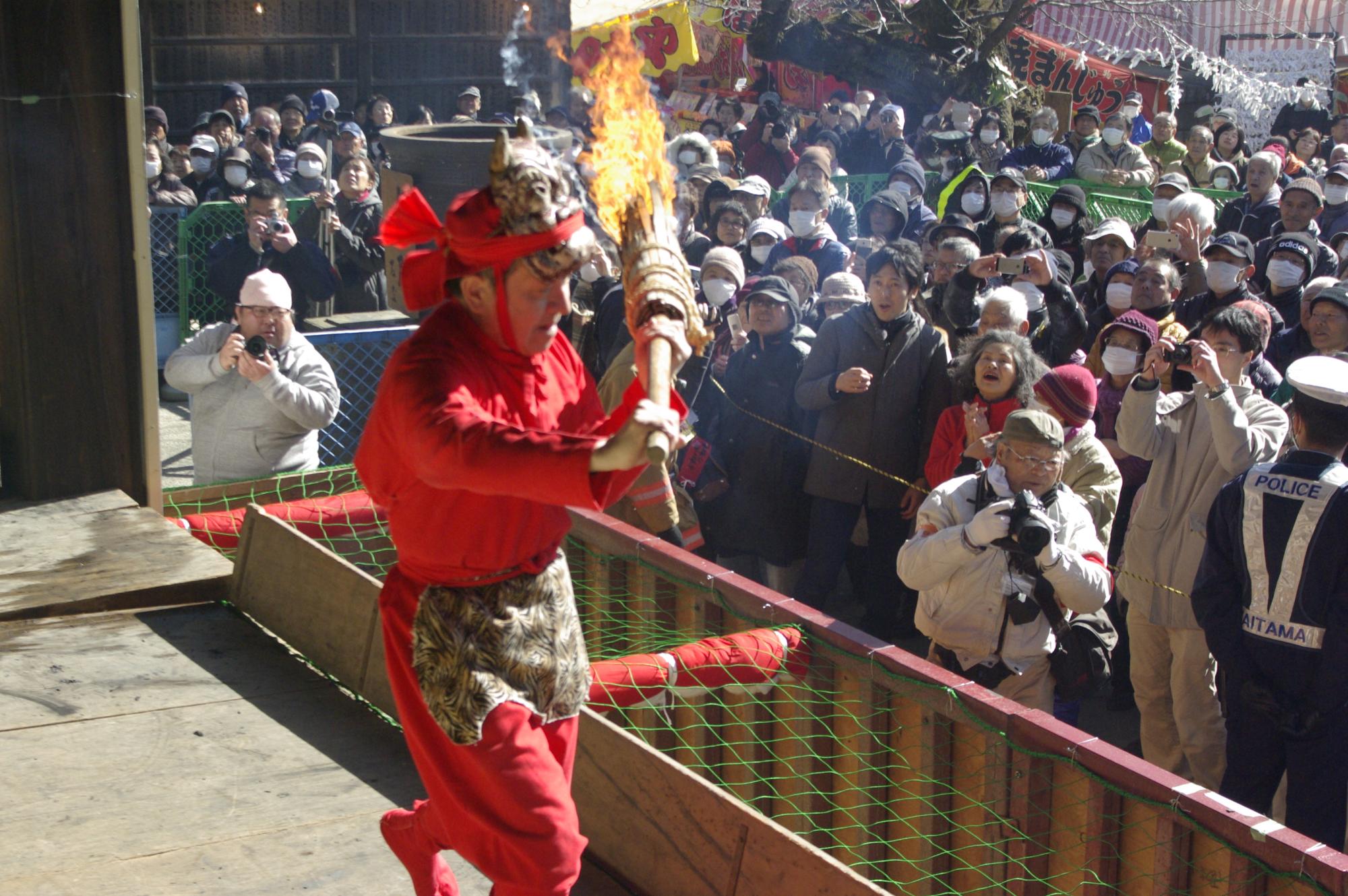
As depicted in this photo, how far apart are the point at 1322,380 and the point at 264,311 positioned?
4.14 m

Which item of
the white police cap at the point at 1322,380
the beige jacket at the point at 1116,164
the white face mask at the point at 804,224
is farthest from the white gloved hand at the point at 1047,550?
the beige jacket at the point at 1116,164

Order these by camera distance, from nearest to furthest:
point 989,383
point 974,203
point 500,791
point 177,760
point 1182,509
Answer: point 500,791, point 177,760, point 1182,509, point 989,383, point 974,203

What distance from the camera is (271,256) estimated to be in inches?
376

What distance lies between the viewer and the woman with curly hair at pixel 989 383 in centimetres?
548

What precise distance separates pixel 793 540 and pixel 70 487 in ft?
10.5

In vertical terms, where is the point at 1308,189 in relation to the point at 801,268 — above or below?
above

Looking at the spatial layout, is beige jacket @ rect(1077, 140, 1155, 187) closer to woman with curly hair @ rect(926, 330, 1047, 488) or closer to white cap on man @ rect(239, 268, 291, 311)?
woman with curly hair @ rect(926, 330, 1047, 488)

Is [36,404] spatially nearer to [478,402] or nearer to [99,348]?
[99,348]

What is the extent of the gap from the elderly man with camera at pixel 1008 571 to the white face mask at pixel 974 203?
6454mm

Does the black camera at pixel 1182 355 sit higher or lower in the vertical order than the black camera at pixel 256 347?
higher

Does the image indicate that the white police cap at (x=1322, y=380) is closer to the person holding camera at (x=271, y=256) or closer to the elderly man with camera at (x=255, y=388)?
the elderly man with camera at (x=255, y=388)

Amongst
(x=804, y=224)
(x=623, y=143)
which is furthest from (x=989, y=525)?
(x=804, y=224)

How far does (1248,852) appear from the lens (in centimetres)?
313

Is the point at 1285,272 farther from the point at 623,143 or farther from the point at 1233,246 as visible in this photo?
the point at 623,143
